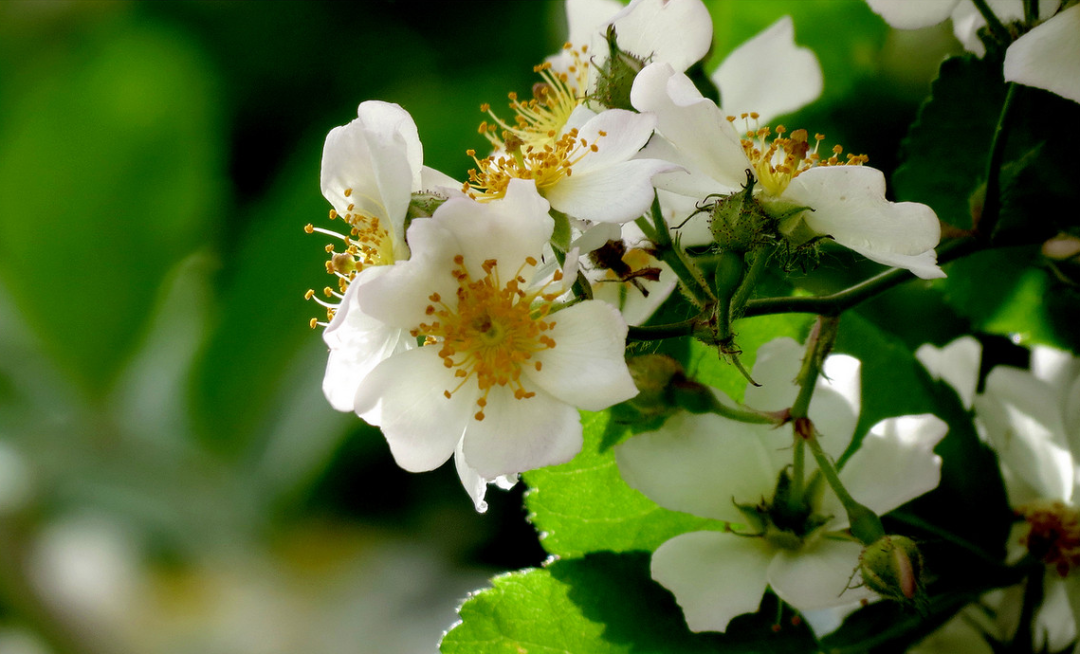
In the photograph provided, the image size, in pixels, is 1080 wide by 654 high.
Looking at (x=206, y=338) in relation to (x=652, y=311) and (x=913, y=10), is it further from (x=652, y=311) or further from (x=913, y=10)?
(x=913, y=10)

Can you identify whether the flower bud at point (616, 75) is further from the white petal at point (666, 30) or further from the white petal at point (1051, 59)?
the white petal at point (1051, 59)

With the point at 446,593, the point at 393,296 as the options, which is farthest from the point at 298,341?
the point at 393,296

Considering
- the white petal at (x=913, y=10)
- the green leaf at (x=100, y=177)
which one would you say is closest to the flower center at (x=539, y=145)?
the white petal at (x=913, y=10)

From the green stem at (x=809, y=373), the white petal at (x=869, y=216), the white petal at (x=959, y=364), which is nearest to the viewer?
the white petal at (x=869, y=216)

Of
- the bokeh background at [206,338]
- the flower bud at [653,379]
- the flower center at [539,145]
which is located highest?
the flower center at [539,145]

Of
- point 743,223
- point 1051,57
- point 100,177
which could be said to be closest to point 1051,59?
point 1051,57

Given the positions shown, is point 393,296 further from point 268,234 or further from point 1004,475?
point 268,234

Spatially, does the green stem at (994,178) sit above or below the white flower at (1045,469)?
above
